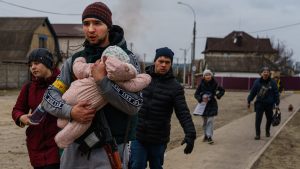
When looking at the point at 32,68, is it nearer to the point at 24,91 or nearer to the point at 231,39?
the point at 24,91

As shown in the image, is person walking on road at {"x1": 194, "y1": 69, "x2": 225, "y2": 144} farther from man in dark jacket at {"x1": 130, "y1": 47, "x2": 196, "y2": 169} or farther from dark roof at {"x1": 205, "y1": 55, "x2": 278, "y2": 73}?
dark roof at {"x1": 205, "y1": 55, "x2": 278, "y2": 73}

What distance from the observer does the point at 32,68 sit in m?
4.60

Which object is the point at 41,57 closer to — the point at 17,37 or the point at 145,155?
the point at 145,155

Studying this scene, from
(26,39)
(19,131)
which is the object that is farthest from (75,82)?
(26,39)

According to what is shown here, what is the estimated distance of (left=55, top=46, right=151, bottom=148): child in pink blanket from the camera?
298 cm

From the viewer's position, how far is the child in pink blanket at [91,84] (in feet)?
9.78

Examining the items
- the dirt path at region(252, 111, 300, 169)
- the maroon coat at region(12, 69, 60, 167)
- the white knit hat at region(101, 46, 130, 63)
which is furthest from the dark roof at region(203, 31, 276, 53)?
the white knit hat at region(101, 46, 130, 63)

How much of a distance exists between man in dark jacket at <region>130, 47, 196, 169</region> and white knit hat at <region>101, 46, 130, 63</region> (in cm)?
279

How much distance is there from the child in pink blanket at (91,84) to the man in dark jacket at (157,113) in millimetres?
2801

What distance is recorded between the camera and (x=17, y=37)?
4828 cm

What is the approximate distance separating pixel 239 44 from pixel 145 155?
89.0 m

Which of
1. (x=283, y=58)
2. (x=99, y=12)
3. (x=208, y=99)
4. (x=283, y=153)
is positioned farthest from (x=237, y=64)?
(x=99, y=12)

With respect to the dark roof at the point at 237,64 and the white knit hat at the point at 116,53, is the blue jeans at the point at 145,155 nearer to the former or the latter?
the white knit hat at the point at 116,53

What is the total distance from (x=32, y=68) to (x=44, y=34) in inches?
1848
